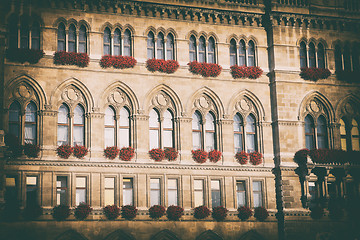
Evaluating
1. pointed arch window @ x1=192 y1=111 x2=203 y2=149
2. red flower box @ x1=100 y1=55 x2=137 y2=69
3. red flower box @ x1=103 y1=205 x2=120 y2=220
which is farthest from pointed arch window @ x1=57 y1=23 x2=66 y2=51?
red flower box @ x1=103 y1=205 x2=120 y2=220

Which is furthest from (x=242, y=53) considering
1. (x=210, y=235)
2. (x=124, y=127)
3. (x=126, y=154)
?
(x=210, y=235)

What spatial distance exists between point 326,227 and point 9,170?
19.0 m

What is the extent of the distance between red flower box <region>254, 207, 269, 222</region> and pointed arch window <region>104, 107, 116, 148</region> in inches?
368

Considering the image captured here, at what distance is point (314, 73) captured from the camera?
149 feet

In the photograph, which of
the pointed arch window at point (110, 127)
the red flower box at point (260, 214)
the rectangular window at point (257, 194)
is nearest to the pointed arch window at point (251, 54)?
the rectangular window at point (257, 194)

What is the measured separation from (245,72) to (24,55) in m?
13.5

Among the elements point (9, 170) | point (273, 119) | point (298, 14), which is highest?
point (298, 14)

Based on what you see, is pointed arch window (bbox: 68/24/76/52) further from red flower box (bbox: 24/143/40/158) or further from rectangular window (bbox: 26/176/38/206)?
rectangular window (bbox: 26/176/38/206)

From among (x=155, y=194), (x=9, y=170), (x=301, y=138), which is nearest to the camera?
(x=9, y=170)

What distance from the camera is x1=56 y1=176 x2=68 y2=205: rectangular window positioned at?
39.8 meters

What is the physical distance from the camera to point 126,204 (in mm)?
41031

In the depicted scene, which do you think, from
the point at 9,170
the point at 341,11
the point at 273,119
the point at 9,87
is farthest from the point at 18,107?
the point at 341,11

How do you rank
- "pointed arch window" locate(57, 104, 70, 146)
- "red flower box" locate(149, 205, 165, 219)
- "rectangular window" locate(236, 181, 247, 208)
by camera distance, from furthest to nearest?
"rectangular window" locate(236, 181, 247, 208) → "pointed arch window" locate(57, 104, 70, 146) → "red flower box" locate(149, 205, 165, 219)

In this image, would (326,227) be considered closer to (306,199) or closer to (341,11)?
(306,199)
